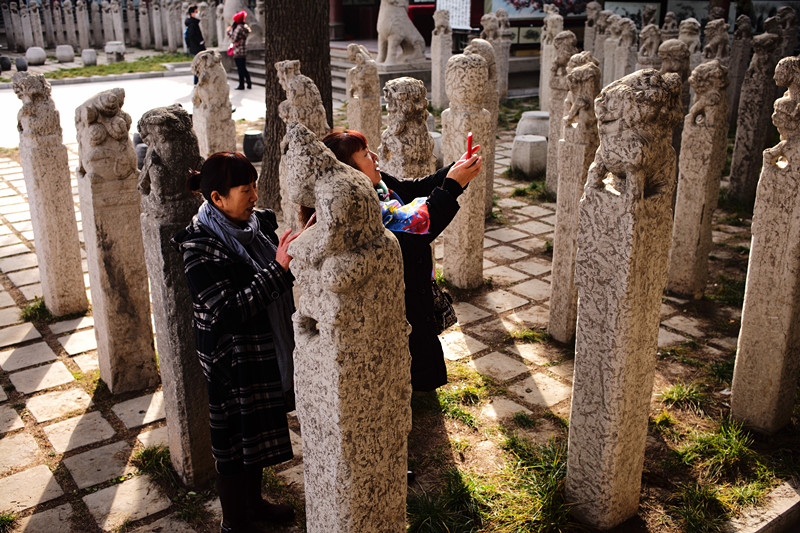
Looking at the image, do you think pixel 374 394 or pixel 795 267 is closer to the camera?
pixel 374 394

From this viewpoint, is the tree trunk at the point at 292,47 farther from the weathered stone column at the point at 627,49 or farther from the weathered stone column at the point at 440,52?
Answer: the weathered stone column at the point at 627,49

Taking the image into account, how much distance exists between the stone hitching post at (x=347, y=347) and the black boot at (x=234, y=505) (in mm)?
868

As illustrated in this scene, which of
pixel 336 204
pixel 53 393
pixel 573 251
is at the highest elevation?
pixel 336 204

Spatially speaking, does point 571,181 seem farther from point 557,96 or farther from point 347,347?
point 557,96

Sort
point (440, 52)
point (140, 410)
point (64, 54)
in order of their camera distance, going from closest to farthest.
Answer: point (140, 410) < point (440, 52) < point (64, 54)

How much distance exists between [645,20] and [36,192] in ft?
46.6

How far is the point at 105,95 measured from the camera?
4.82 meters

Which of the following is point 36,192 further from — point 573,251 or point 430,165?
point 573,251

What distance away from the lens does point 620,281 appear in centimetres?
339

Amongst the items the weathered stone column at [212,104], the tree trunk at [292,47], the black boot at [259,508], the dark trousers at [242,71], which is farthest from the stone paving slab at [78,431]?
the dark trousers at [242,71]

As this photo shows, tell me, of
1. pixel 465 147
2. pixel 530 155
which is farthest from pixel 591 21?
pixel 465 147

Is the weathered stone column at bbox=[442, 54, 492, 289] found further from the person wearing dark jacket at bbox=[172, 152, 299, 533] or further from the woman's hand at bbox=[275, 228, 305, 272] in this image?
the woman's hand at bbox=[275, 228, 305, 272]

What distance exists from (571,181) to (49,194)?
425cm

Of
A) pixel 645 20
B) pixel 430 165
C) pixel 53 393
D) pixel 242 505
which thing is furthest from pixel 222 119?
pixel 645 20
